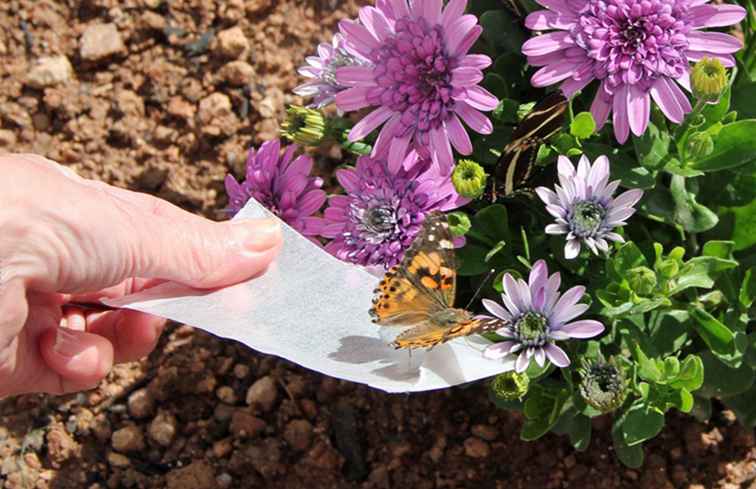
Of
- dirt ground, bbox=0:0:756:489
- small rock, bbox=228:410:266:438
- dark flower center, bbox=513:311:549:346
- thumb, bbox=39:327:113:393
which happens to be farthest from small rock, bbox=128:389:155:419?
dark flower center, bbox=513:311:549:346

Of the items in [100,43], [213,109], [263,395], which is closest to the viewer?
[263,395]

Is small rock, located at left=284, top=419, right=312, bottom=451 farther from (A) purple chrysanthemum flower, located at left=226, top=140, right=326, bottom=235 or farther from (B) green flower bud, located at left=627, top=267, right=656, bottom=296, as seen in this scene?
(B) green flower bud, located at left=627, top=267, right=656, bottom=296

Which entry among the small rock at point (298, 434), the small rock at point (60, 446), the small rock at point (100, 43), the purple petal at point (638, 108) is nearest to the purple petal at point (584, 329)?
the purple petal at point (638, 108)

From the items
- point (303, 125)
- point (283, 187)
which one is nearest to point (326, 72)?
point (303, 125)

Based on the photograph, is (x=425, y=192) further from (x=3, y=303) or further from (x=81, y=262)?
(x=3, y=303)

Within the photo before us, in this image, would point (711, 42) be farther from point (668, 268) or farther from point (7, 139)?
point (7, 139)

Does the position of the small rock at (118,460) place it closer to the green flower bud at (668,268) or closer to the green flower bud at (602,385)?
the green flower bud at (602,385)
